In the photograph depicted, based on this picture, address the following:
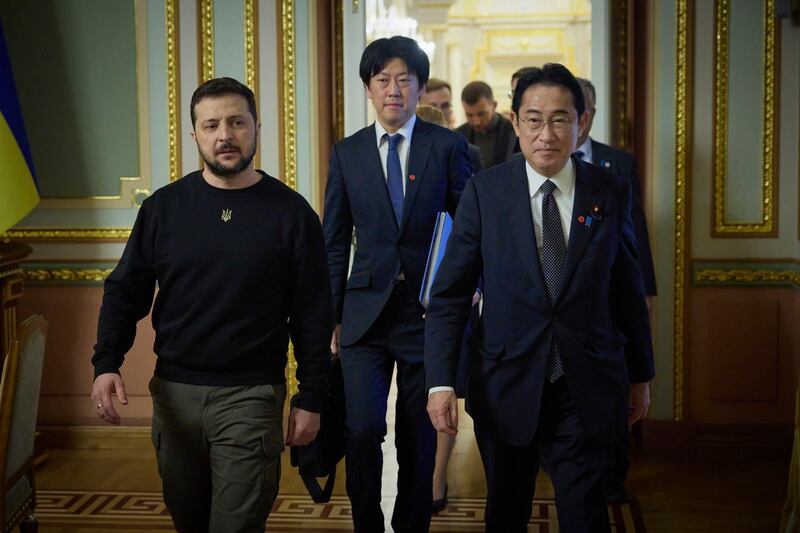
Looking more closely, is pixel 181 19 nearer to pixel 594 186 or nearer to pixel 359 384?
pixel 359 384

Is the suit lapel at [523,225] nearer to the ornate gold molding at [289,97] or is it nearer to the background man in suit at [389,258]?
the background man in suit at [389,258]

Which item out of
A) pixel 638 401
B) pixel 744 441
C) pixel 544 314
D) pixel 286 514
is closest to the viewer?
pixel 544 314

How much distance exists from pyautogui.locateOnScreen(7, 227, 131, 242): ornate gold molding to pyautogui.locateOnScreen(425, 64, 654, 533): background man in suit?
9.36ft

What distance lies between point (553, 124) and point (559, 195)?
6.9 inches

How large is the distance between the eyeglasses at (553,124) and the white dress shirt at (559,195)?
11 centimetres

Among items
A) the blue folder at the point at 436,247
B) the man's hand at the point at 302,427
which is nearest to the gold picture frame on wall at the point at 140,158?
the blue folder at the point at 436,247

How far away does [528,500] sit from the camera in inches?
110

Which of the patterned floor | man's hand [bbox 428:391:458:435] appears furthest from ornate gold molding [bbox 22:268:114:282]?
man's hand [bbox 428:391:458:435]

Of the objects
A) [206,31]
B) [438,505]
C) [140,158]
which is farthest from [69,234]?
[438,505]

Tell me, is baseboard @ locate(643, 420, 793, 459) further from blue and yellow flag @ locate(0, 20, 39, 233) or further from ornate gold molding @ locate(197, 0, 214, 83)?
blue and yellow flag @ locate(0, 20, 39, 233)

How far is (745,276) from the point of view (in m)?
5.01

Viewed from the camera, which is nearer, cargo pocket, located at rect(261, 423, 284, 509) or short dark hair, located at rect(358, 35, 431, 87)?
cargo pocket, located at rect(261, 423, 284, 509)

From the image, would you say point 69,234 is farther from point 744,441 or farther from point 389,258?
point 744,441

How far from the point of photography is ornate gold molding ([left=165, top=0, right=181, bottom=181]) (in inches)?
205
